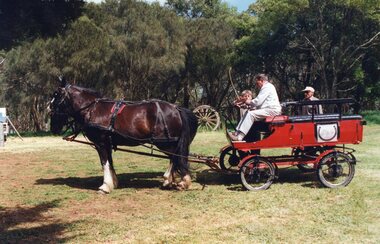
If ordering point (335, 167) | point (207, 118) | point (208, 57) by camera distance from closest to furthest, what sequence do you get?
point (335, 167) < point (207, 118) < point (208, 57)

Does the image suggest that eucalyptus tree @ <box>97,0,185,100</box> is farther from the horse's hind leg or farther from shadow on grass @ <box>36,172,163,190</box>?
the horse's hind leg

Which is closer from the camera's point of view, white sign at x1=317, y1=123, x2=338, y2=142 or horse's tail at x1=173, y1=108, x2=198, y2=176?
white sign at x1=317, y1=123, x2=338, y2=142

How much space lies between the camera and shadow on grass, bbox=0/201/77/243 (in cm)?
603

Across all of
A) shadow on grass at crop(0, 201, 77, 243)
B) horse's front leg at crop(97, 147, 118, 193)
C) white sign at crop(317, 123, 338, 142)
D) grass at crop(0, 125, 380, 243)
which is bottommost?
shadow on grass at crop(0, 201, 77, 243)

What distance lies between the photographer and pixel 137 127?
9.39 meters

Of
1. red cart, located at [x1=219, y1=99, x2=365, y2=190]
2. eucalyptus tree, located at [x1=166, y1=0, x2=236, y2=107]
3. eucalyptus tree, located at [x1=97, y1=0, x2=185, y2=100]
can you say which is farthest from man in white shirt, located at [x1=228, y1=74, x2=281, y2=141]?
eucalyptus tree, located at [x1=166, y1=0, x2=236, y2=107]

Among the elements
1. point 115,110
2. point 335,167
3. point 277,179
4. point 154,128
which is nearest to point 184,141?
point 154,128

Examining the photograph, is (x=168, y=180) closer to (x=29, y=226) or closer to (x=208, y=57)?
(x=29, y=226)

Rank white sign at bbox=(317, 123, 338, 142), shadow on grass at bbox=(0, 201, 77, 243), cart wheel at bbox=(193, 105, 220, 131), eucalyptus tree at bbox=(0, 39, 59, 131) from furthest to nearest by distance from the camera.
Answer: eucalyptus tree at bbox=(0, 39, 59, 131) → cart wheel at bbox=(193, 105, 220, 131) → white sign at bbox=(317, 123, 338, 142) → shadow on grass at bbox=(0, 201, 77, 243)

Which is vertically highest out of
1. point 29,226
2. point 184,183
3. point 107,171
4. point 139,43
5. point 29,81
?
point 139,43

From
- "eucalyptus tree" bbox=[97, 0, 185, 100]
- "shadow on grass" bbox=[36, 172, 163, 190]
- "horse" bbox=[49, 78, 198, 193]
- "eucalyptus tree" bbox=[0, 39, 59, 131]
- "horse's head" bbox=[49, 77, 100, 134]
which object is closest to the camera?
"horse" bbox=[49, 78, 198, 193]

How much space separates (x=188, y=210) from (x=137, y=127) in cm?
261

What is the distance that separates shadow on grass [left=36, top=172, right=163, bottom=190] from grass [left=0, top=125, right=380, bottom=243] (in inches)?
0.9

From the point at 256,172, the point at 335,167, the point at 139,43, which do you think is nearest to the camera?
the point at 256,172
